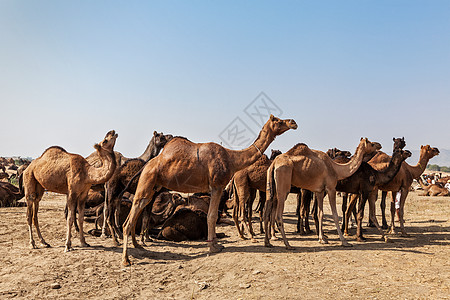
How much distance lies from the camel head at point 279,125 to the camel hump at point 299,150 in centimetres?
77

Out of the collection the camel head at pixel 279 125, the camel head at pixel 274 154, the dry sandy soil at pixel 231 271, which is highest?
the camel head at pixel 279 125

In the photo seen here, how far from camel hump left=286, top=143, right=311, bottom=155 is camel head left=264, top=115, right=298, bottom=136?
77 centimetres

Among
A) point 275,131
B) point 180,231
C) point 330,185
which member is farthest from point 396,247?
point 180,231

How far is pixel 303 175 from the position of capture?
9.81m

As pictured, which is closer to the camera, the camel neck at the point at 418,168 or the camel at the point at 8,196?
the camel neck at the point at 418,168

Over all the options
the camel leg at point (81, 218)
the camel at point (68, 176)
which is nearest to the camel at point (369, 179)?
the camel at point (68, 176)

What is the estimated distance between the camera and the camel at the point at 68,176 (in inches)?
344

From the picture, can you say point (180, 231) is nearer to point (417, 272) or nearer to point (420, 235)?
point (417, 272)

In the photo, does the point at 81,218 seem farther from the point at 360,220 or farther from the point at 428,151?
the point at 428,151

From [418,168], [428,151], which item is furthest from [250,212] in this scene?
[428,151]

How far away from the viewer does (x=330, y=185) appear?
9930 millimetres

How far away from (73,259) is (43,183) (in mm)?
2410

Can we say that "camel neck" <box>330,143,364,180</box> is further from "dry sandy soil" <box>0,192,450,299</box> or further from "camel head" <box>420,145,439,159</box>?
"camel head" <box>420,145,439,159</box>

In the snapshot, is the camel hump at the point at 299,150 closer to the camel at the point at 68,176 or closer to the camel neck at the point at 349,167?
the camel neck at the point at 349,167
